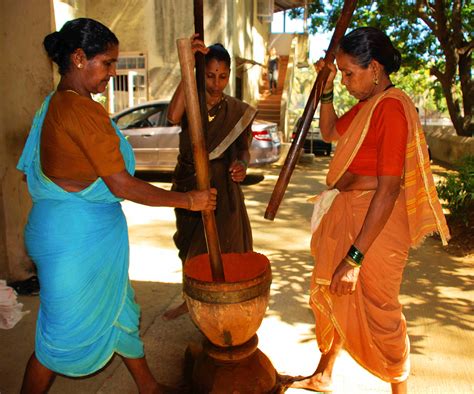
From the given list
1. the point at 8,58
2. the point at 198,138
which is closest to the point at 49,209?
the point at 198,138

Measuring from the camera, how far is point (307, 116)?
2.47 meters

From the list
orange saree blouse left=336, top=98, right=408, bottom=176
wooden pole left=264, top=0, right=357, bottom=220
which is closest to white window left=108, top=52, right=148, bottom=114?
wooden pole left=264, top=0, right=357, bottom=220

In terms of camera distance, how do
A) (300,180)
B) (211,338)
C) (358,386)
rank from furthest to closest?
(300,180) < (358,386) < (211,338)

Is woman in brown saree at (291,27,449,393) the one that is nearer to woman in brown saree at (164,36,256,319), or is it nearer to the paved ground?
the paved ground

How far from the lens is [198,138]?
2184mm

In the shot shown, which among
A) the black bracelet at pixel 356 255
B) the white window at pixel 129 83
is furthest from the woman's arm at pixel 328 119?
the white window at pixel 129 83

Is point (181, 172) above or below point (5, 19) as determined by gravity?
below

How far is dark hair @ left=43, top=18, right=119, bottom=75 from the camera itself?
2025mm

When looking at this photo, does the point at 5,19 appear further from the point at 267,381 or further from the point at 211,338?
the point at 267,381

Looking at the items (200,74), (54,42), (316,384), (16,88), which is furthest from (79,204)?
(16,88)

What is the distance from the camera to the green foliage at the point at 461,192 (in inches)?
233

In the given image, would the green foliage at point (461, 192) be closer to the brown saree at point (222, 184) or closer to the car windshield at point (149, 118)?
the brown saree at point (222, 184)

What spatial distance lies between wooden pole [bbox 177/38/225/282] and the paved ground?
3.00 ft

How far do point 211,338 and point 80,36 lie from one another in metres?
1.52
